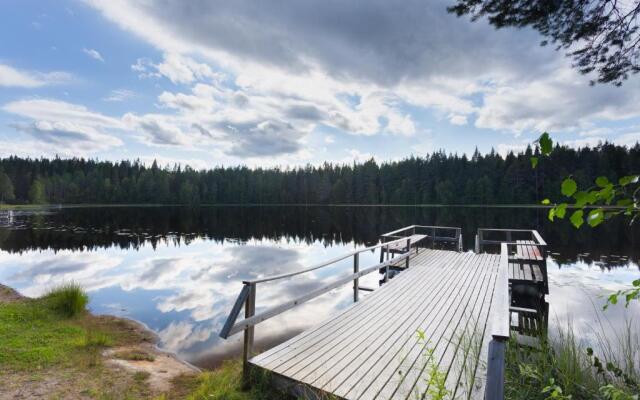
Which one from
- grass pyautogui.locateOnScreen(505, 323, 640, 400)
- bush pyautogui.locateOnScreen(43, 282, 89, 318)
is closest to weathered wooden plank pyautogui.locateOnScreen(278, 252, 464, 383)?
grass pyautogui.locateOnScreen(505, 323, 640, 400)

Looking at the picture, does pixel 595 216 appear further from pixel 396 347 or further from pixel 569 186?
pixel 396 347

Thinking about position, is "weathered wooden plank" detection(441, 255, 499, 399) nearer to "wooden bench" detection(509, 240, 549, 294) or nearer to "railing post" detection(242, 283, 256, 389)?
"wooden bench" detection(509, 240, 549, 294)

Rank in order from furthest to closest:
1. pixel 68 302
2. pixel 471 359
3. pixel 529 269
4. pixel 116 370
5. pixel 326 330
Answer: pixel 529 269 → pixel 68 302 → pixel 116 370 → pixel 326 330 → pixel 471 359

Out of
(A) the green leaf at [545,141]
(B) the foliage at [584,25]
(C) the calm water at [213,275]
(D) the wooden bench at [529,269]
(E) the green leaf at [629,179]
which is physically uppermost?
(B) the foliage at [584,25]

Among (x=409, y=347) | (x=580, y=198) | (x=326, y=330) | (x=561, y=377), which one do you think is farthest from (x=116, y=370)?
(x=580, y=198)

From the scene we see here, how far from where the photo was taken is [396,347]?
4.70 metres

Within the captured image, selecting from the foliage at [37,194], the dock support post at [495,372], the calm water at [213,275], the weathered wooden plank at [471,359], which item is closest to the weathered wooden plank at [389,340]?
the weathered wooden plank at [471,359]

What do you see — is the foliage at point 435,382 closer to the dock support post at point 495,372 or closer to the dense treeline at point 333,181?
the dock support post at point 495,372

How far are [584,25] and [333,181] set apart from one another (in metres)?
97.7

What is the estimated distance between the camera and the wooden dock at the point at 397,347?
135 inches

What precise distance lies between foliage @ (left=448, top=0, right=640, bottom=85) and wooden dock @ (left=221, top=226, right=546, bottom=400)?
2.90m

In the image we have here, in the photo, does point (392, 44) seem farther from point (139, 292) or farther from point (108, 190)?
point (108, 190)

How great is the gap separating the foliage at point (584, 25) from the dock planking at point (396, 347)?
11.3 ft

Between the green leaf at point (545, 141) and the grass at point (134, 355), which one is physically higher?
the green leaf at point (545, 141)
